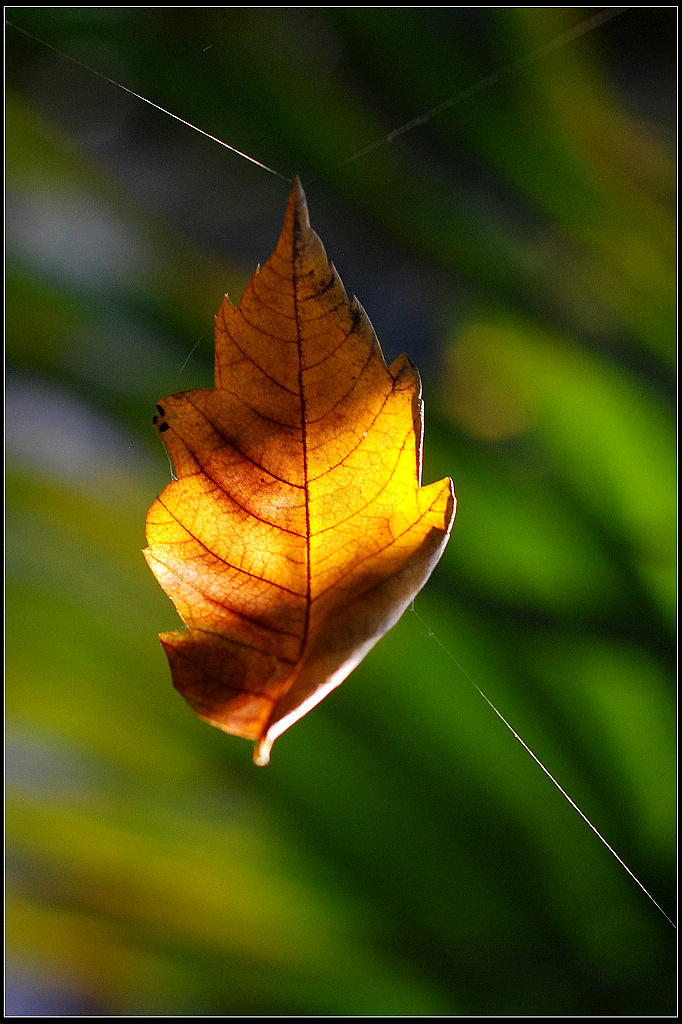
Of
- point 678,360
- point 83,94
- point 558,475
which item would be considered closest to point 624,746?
point 558,475

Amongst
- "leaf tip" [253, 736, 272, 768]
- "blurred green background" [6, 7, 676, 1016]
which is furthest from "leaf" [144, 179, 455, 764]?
"blurred green background" [6, 7, 676, 1016]

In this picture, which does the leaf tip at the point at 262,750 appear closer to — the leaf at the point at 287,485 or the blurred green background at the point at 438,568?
the leaf at the point at 287,485

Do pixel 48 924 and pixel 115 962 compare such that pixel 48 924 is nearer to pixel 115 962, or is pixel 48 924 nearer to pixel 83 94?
pixel 115 962

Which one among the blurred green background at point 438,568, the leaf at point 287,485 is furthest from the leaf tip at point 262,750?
the blurred green background at point 438,568

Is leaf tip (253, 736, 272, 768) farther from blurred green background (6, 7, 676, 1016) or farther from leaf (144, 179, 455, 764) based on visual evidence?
blurred green background (6, 7, 676, 1016)

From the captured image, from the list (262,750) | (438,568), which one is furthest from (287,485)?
(438,568)
